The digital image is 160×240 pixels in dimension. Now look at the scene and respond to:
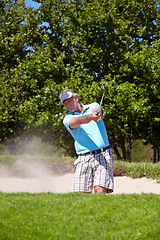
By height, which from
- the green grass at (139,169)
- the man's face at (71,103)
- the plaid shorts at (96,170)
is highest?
the man's face at (71,103)

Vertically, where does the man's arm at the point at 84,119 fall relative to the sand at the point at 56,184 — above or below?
above

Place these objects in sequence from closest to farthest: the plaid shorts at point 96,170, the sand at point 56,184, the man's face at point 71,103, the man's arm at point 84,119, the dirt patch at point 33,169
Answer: the man's arm at point 84,119 < the plaid shorts at point 96,170 < the man's face at point 71,103 < the sand at point 56,184 < the dirt patch at point 33,169

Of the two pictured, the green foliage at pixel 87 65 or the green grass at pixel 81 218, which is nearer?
the green grass at pixel 81 218

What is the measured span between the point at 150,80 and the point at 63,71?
15.2 ft

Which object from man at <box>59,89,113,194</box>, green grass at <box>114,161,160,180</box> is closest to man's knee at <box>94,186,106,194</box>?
man at <box>59,89,113,194</box>

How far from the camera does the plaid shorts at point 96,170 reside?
4.18 meters

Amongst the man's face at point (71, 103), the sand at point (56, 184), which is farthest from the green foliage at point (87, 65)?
the man's face at point (71, 103)

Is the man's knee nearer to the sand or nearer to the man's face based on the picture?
the man's face

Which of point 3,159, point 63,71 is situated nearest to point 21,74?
point 63,71

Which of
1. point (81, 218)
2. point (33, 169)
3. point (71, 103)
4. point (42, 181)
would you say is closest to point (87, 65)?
point (33, 169)

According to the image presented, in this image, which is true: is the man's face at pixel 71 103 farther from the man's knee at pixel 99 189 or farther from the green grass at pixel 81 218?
the green grass at pixel 81 218

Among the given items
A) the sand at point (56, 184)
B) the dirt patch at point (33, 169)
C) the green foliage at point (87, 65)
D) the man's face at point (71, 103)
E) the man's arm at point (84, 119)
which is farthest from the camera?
the green foliage at point (87, 65)

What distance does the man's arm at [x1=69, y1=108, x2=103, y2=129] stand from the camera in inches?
152

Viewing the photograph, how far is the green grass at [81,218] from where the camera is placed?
332 centimetres
